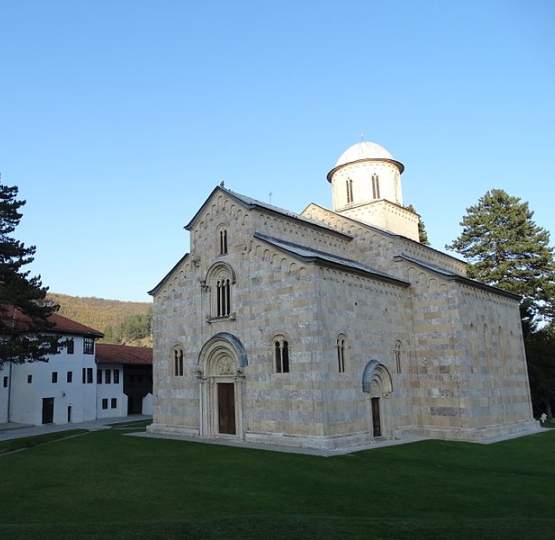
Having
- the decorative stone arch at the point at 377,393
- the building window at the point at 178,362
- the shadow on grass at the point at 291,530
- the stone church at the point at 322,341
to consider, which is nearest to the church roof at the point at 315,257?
the stone church at the point at 322,341

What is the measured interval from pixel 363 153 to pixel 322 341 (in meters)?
18.4

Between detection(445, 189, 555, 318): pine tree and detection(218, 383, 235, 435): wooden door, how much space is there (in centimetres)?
2669

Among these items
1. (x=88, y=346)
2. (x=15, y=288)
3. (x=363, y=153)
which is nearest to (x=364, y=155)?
(x=363, y=153)

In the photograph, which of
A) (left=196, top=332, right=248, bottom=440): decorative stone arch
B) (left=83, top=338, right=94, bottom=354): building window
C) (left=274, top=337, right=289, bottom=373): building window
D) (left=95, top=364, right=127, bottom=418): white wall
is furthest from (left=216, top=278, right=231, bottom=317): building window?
(left=95, top=364, right=127, bottom=418): white wall

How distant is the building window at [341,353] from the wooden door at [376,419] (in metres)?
2.96

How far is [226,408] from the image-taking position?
85.9 feet

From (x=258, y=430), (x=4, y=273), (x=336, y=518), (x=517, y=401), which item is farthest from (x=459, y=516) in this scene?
(x=4, y=273)

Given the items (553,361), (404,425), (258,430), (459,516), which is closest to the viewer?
(459,516)

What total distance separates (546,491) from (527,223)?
33.9 m

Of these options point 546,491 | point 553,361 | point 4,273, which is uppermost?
point 4,273

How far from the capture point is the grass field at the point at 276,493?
9.97 m

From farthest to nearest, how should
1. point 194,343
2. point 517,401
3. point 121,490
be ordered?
1. point 517,401
2. point 194,343
3. point 121,490

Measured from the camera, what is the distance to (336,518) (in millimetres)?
11086

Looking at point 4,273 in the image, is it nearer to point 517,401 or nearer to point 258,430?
point 258,430
